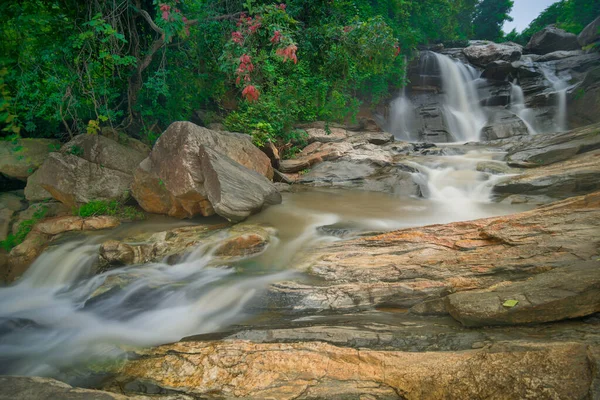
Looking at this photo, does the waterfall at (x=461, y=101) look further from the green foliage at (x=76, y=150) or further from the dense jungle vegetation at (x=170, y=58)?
the green foliage at (x=76, y=150)

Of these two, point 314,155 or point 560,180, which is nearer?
point 560,180

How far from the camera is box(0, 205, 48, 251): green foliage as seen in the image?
655 centimetres

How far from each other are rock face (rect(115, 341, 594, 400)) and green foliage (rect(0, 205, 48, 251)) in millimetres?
5633

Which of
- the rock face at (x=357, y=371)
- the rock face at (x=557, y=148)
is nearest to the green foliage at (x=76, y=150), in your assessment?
the rock face at (x=357, y=371)

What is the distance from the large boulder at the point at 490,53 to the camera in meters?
19.2

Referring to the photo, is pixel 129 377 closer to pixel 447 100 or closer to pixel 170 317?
pixel 170 317

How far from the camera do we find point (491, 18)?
2983cm

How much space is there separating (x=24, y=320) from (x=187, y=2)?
280 inches

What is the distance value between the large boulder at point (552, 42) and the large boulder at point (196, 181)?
23.1 m

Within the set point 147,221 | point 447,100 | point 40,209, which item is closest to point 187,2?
point 147,221

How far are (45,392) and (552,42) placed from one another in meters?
27.9

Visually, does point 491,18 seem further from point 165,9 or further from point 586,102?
point 165,9

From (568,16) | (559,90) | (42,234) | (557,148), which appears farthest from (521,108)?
(42,234)

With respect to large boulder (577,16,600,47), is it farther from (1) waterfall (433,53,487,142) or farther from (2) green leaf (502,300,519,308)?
(2) green leaf (502,300,519,308)
